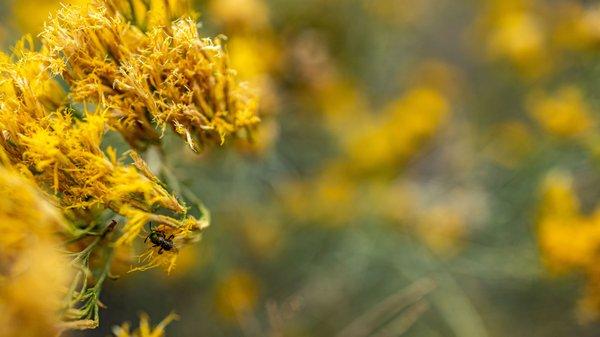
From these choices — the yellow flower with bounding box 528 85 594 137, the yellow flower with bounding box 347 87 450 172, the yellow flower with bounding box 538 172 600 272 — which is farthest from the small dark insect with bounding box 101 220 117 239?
the yellow flower with bounding box 528 85 594 137

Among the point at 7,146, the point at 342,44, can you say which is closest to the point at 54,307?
the point at 7,146

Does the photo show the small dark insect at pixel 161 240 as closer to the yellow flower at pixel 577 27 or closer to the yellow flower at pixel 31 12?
the yellow flower at pixel 31 12

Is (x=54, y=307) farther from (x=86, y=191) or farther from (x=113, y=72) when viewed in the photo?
(x=113, y=72)

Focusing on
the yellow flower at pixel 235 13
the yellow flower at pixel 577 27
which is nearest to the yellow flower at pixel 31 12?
the yellow flower at pixel 235 13

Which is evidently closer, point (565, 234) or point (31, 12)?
point (565, 234)

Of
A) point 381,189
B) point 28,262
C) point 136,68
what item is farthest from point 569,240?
point 28,262

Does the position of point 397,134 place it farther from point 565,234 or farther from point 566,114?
point 565,234
